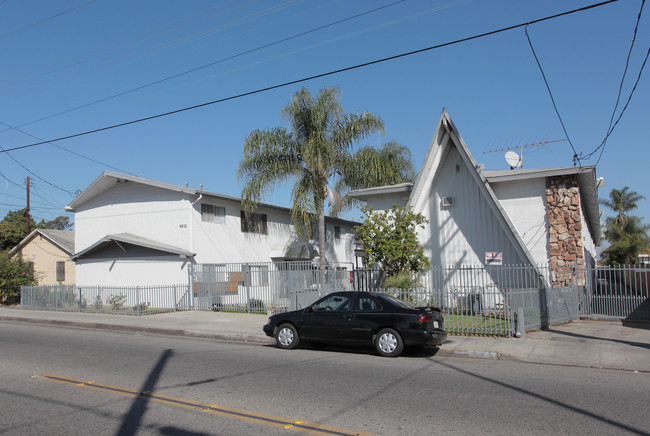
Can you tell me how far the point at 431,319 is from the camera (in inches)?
421

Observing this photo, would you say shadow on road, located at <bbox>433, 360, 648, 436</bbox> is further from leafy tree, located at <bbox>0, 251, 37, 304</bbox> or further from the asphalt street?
leafy tree, located at <bbox>0, 251, 37, 304</bbox>

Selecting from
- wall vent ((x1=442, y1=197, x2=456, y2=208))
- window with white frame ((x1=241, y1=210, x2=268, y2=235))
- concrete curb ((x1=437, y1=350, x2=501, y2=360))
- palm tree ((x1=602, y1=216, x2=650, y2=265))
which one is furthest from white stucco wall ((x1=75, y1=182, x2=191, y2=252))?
palm tree ((x1=602, y1=216, x2=650, y2=265))

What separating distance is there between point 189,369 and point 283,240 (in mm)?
20932

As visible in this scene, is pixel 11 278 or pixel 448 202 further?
pixel 11 278

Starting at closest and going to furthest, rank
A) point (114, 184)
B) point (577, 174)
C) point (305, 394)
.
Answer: point (305, 394), point (577, 174), point (114, 184)

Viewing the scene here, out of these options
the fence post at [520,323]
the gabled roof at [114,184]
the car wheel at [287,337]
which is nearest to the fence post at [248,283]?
the gabled roof at [114,184]

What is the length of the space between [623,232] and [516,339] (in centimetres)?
4343

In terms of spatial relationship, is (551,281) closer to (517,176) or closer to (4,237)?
(517,176)

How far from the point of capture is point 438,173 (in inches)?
766

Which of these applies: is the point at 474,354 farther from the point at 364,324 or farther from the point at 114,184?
the point at 114,184

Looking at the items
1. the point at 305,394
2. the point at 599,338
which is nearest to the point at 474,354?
the point at 599,338

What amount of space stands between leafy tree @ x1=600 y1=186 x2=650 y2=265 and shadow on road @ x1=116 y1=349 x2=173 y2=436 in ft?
122

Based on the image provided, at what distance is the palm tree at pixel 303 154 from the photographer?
21703 mm

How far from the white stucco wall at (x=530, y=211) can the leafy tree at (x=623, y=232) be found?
23.2 m
